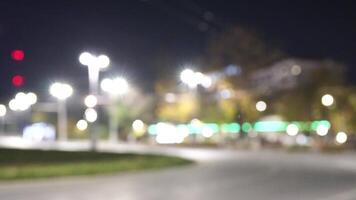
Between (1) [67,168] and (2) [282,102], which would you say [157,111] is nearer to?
(2) [282,102]

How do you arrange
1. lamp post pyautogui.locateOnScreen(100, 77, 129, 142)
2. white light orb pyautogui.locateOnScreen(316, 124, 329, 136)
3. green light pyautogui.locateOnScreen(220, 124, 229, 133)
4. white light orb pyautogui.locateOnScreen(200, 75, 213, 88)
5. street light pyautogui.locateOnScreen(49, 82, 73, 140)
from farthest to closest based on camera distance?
street light pyautogui.locateOnScreen(49, 82, 73, 140)
lamp post pyautogui.locateOnScreen(100, 77, 129, 142)
green light pyautogui.locateOnScreen(220, 124, 229, 133)
white light orb pyautogui.locateOnScreen(200, 75, 213, 88)
white light orb pyautogui.locateOnScreen(316, 124, 329, 136)

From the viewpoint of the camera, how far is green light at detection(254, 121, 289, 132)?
6856cm

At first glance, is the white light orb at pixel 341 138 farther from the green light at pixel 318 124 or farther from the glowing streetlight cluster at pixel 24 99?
the glowing streetlight cluster at pixel 24 99

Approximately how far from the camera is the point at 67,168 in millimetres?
25656

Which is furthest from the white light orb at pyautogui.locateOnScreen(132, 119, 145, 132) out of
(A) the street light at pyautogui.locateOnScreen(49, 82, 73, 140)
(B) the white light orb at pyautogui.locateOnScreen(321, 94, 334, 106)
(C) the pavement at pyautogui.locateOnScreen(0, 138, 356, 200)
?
(C) the pavement at pyautogui.locateOnScreen(0, 138, 356, 200)

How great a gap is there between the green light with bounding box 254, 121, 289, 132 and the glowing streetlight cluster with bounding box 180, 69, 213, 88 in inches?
273

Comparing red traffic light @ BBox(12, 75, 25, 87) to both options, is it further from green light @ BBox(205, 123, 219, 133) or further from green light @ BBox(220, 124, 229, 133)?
green light @ BBox(205, 123, 219, 133)

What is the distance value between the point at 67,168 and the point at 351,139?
3281cm

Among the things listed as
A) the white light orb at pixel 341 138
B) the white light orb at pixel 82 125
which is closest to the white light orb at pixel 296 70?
the white light orb at pixel 82 125

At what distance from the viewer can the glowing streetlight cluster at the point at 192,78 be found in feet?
175

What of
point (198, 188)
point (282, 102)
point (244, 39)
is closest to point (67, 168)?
point (198, 188)

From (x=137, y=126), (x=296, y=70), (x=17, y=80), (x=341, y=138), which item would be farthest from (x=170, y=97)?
(x=17, y=80)

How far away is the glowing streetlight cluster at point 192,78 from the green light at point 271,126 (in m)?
6.94

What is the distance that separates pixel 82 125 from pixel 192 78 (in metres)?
42.3
